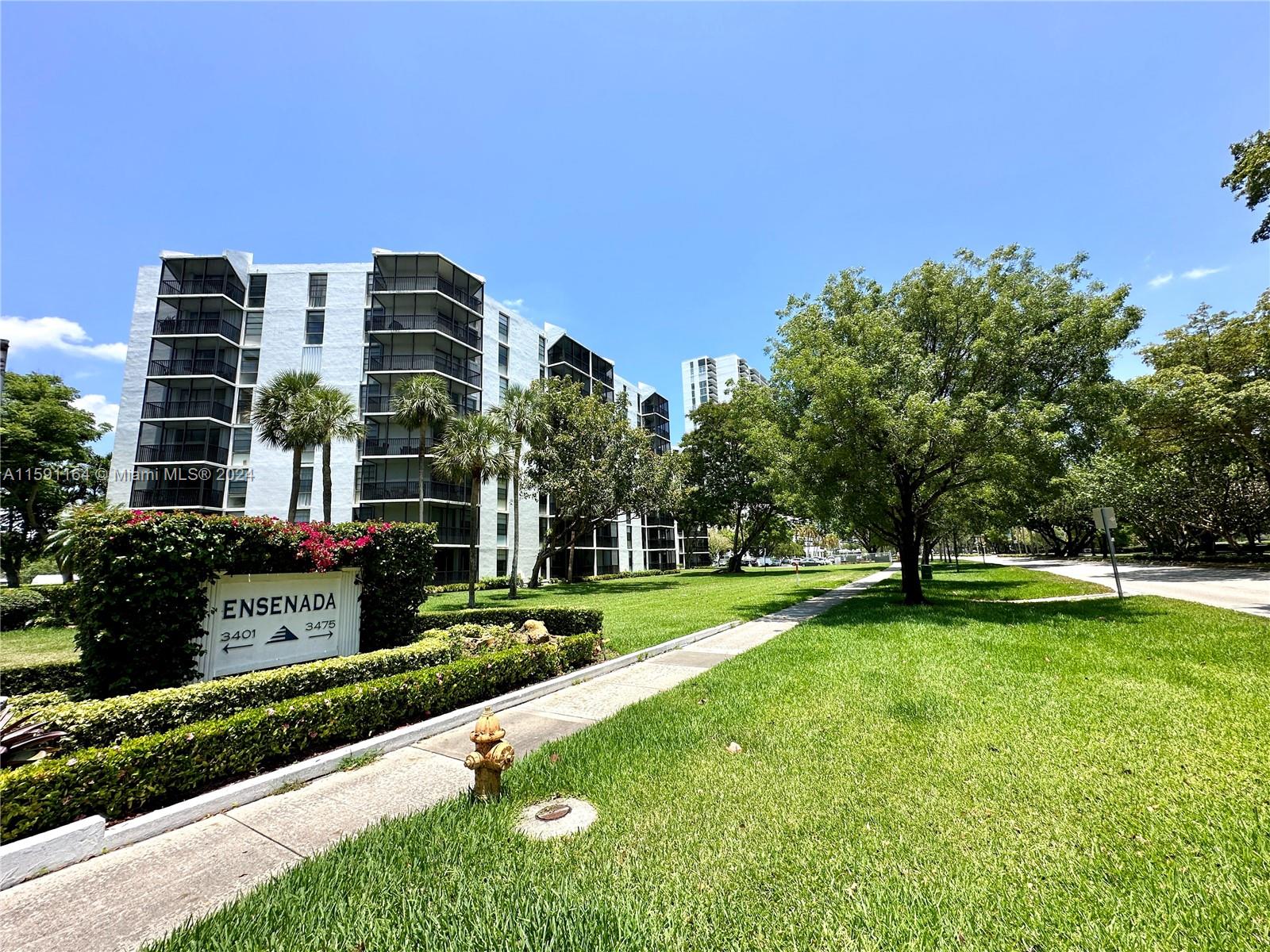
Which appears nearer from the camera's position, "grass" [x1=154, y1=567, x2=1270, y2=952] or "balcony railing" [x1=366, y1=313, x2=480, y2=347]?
"grass" [x1=154, y1=567, x2=1270, y2=952]

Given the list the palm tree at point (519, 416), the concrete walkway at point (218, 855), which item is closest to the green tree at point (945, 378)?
the concrete walkway at point (218, 855)

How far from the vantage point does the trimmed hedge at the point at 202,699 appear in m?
4.63

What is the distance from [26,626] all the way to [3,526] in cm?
2116

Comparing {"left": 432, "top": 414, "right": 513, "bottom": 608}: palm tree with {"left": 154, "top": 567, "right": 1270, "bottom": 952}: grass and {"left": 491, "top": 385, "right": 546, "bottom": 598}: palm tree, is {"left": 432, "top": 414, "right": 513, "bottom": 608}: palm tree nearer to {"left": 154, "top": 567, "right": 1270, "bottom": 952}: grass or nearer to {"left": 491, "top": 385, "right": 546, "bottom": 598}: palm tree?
A: {"left": 491, "top": 385, "right": 546, "bottom": 598}: palm tree

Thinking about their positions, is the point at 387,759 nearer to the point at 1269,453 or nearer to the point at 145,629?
the point at 145,629

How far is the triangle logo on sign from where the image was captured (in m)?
7.09

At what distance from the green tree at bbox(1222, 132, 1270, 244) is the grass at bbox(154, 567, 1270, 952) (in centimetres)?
1232

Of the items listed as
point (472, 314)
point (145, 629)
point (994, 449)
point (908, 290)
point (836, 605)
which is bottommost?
point (836, 605)

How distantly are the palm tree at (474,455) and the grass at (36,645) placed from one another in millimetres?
10904

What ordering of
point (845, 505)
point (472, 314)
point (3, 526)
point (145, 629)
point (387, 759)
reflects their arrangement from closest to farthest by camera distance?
point (387, 759) → point (145, 629) → point (845, 505) → point (3, 526) → point (472, 314)

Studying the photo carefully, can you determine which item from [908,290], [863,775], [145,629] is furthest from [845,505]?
[145,629]

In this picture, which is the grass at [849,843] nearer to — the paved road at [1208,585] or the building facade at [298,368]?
the paved road at [1208,585]

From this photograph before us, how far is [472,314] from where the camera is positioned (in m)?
37.0

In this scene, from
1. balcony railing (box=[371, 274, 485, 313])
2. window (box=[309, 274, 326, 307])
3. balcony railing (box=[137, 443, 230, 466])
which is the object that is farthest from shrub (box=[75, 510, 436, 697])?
window (box=[309, 274, 326, 307])
